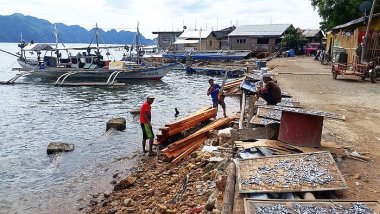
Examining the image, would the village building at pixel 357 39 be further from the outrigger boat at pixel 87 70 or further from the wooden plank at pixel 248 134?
the outrigger boat at pixel 87 70

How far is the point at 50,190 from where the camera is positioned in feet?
34.0

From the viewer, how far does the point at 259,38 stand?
57656mm

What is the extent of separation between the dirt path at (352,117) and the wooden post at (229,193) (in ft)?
5.88

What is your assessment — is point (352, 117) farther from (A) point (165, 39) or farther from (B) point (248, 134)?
(A) point (165, 39)

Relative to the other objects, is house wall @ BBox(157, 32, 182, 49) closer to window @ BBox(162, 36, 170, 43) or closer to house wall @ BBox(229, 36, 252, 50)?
window @ BBox(162, 36, 170, 43)

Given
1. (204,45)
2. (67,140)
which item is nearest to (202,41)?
(204,45)

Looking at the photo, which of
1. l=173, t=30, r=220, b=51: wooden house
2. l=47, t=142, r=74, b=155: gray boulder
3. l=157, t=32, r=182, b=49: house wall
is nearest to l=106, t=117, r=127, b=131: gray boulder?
l=47, t=142, r=74, b=155: gray boulder

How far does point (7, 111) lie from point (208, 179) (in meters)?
20.2

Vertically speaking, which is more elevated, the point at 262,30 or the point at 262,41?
the point at 262,30

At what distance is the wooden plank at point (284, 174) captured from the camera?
5786mm

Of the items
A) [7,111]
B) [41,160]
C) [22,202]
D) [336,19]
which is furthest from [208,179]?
[336,19]

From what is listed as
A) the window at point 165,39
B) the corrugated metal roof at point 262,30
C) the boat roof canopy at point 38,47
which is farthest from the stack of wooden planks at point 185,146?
the window at point 165,39

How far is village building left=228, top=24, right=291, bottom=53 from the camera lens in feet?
186

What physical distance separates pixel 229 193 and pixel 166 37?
71822 mm
